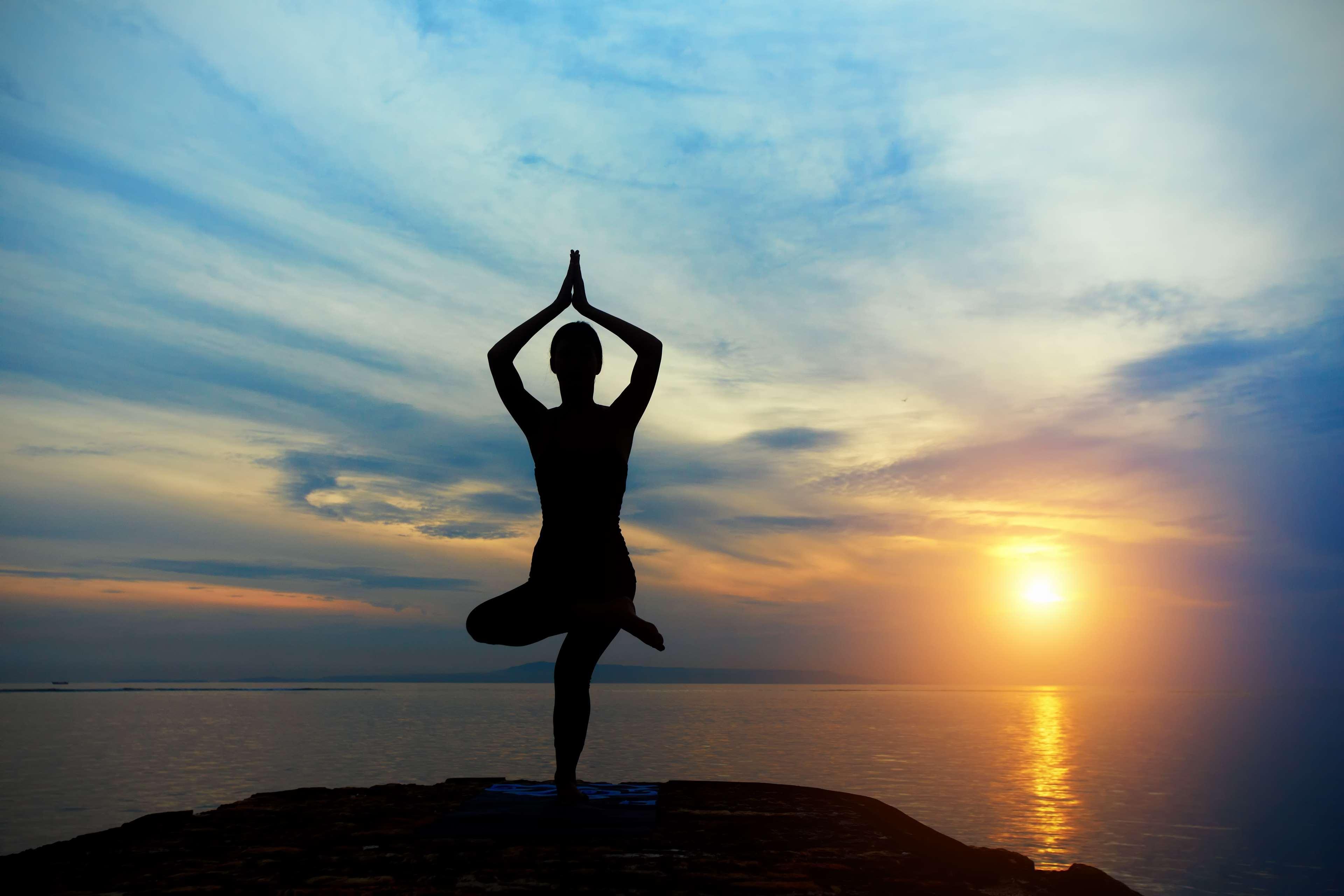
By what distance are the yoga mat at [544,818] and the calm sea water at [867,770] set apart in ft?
68.1

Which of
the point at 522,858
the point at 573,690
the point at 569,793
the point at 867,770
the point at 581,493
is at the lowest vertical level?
the point at 867,770

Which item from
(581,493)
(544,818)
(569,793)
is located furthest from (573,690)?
(581,493)

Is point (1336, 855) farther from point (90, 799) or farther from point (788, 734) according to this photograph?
point (90, 799)

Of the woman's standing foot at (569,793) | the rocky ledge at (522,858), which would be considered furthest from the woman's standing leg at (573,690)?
the rocky ledge at (522,858)

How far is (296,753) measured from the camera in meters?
50.5

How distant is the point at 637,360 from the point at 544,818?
375 cm

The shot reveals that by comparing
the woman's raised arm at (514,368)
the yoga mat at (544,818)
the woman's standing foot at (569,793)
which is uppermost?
the woman's raised arm at (514,368)

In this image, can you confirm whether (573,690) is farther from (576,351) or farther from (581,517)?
(576,351)

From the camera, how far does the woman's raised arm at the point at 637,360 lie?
7.59m

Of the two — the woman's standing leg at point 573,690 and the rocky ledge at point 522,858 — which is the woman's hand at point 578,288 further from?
the rocky ledge at point 522,858

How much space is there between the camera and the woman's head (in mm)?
7574

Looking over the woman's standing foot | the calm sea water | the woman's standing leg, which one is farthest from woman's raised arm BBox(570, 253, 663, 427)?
the calm sea water

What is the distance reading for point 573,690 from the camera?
726 cm

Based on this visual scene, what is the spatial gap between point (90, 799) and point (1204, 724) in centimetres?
13168
